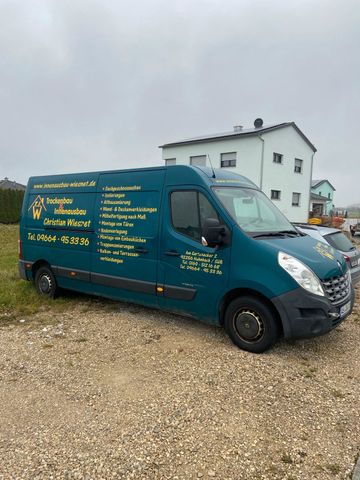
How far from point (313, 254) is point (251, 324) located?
1.15 meters

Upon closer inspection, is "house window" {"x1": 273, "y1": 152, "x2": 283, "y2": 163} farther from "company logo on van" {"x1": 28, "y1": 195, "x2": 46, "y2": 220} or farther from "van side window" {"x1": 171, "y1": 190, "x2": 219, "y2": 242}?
"van side window" {"x1": 171, "y1": 190, "x2": 219, "y2": 242}

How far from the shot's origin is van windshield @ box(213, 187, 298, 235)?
15.6 ft

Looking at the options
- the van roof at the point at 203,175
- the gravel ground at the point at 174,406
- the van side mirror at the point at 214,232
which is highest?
the van roof at the point at 203,175

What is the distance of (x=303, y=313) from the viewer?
Result: 4145mm

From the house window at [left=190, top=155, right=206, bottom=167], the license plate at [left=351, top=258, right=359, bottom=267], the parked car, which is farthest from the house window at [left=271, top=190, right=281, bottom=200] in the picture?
the license plate at [left=351, top=258, right=359, bottom=267]

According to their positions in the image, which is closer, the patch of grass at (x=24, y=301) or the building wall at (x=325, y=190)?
the patch of grass at (x=24, y=301)

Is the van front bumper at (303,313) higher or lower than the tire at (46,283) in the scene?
higher

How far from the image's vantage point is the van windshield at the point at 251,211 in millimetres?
4762

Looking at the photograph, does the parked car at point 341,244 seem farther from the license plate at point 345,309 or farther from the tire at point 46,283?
the tire at point 46,283

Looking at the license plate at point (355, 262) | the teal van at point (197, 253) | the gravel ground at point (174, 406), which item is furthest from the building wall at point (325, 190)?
the gravel ground at point (174, 406)

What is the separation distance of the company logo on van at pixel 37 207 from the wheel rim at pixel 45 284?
1.18 metres

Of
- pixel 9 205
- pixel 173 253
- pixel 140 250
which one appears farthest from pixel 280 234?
pixel 9 205

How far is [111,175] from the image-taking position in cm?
605

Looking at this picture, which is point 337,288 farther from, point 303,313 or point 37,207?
point 37,207
